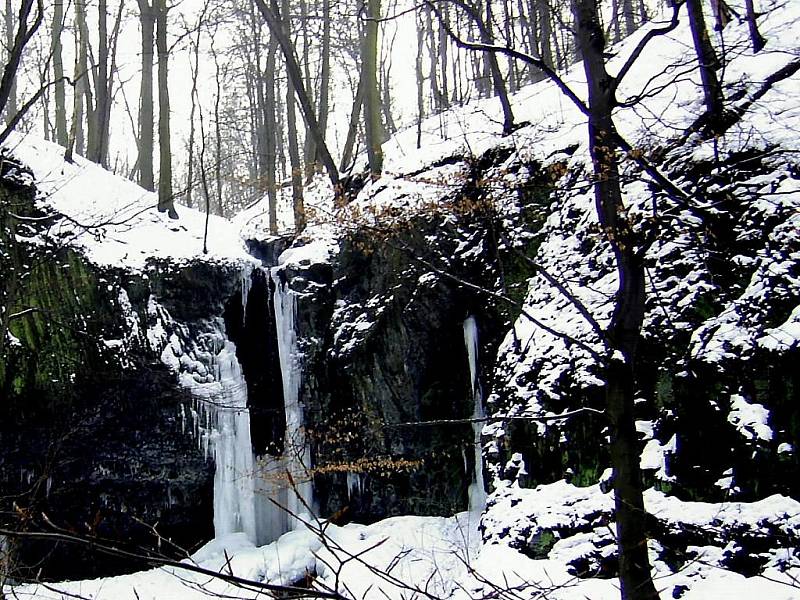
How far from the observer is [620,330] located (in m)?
3.78

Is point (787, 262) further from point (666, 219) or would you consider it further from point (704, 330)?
point (666, 219)

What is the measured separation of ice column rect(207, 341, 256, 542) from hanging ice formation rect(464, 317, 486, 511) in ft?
12.7

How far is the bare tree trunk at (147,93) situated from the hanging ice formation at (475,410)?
10326 mm

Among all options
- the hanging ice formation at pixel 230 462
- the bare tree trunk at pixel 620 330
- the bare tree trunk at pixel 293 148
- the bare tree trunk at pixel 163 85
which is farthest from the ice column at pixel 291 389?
the bare tree trunk at pixel 620 330

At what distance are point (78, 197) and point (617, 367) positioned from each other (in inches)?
486

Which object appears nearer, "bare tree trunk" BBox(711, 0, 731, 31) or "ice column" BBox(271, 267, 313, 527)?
"bare tree trunk" BBox(711, 0, 731, 31)

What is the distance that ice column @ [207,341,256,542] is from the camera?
11258 mm

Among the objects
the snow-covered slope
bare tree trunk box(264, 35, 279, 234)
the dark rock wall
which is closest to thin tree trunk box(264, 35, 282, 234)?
bare tree trunk box(264, 35, 279, 234)

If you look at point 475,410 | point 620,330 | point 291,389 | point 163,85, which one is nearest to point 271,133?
point 163,85

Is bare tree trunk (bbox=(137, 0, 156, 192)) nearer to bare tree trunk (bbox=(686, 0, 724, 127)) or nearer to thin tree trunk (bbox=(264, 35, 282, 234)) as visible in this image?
thin tree trunk (bbox=(264, 35, 282, 234))

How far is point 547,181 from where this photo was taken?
31.6ft

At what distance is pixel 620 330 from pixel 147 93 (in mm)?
15692

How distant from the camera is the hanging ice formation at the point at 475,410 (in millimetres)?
10469

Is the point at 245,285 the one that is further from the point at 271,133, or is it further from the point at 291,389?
the point at 271,133
